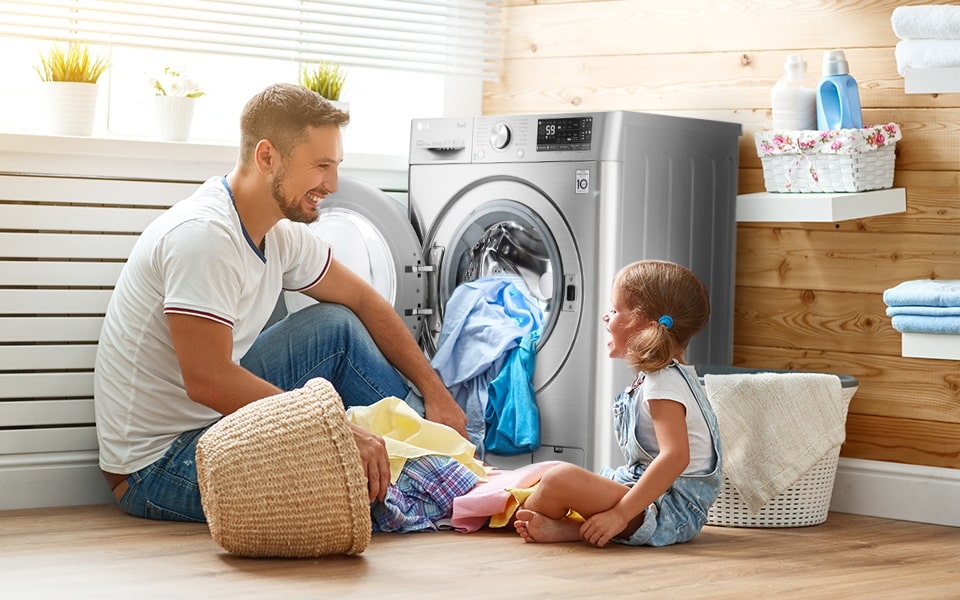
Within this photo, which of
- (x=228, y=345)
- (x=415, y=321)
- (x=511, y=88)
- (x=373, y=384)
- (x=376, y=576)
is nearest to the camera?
(x=376, y=576)

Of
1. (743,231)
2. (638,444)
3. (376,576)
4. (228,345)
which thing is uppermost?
(743,231)

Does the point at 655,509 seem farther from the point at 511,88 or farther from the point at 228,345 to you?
the point at 511,88

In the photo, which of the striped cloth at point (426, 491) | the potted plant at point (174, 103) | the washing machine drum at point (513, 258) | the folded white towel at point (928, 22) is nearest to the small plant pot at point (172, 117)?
the potted plant at point (174, 103)

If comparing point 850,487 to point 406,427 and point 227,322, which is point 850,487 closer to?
point 406,427

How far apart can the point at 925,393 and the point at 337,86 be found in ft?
5.52

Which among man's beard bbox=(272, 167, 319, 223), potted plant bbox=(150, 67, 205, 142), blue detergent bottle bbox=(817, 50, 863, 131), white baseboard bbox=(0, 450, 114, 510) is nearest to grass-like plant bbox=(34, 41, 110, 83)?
potted plant bbox=(150, 67, 205, 142)

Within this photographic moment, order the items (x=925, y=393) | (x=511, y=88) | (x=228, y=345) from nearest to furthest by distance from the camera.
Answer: (x=228, y=345)
(x=925, y=393)
(x=511, y=88)

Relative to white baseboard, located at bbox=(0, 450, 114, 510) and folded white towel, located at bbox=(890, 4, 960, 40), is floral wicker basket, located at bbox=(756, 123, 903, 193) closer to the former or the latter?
folded white towel, located at bbox=(890, 4, 960, 40)

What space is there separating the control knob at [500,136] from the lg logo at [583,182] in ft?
0.79

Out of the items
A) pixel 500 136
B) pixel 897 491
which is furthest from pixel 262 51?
pixel 897 491

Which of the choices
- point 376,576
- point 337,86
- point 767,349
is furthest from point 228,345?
point 767,349

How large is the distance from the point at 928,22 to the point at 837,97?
0.37 m

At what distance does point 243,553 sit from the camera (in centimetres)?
227

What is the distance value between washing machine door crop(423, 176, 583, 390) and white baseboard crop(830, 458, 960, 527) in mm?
761
